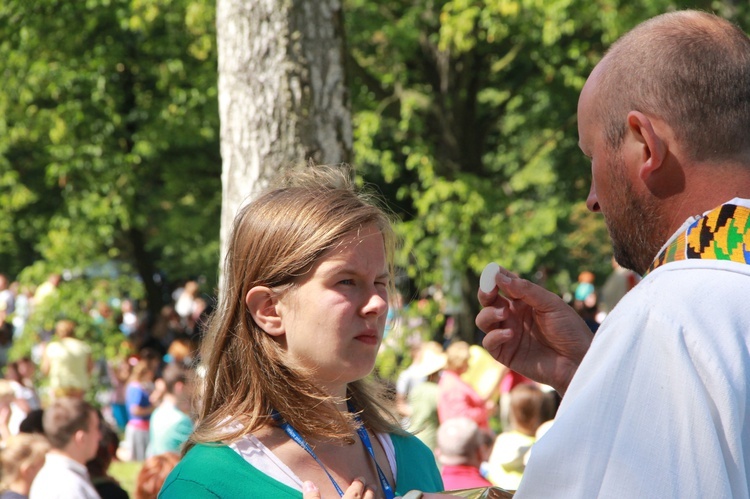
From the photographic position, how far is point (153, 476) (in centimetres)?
464

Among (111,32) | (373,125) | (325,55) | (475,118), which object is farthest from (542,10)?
(325,55)

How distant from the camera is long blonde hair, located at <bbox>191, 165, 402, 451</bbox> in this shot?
2072 millimetres

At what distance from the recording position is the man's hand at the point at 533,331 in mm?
2127

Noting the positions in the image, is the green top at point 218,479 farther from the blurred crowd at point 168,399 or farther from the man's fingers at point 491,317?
the man's fingers at point 491,317

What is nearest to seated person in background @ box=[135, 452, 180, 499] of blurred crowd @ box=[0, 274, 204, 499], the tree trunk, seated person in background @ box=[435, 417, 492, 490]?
blurred crowd @ box=[0, 274, 204, 499]

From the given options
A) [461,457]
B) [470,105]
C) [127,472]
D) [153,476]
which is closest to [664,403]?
[153,476]

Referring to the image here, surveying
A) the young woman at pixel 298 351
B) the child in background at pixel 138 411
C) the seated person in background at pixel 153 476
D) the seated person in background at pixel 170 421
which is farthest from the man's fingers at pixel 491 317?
the child in background at pixel 138 411

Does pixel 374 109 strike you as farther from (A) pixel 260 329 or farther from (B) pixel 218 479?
(B) pixel 218 479

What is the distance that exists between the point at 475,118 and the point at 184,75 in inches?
175

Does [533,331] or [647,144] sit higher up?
[647,144]

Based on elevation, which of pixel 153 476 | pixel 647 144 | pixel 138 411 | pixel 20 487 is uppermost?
pixel 647 144

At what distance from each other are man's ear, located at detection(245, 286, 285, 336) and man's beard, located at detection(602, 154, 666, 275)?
0.74 m

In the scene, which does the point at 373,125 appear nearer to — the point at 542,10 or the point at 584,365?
the point at 542,10

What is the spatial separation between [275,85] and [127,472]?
777cm
